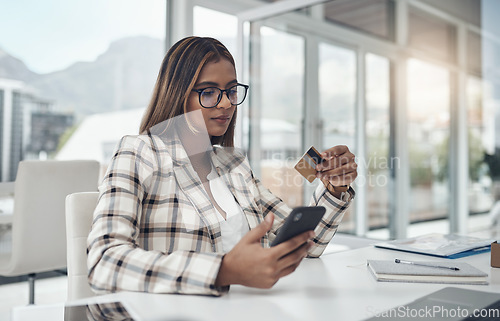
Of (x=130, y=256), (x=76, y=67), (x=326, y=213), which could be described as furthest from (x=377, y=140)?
(x=130, y=256)

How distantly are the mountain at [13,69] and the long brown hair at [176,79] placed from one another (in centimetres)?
211

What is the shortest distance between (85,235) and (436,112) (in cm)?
255

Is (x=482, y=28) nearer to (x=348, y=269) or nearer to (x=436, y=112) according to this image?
(x=436, y=112)

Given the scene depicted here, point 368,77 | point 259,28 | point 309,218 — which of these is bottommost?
point 309,218

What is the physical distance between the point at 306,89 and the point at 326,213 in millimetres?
2080

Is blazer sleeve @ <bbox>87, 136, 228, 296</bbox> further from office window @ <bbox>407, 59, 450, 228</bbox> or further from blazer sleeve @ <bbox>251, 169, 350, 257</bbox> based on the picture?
office window @ <bbox>407, 59, 450, 228</bbox>

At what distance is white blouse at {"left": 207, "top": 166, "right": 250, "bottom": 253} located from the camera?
3.23 feet

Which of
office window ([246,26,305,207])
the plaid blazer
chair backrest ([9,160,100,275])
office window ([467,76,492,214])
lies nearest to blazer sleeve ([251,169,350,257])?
the plaid blazer

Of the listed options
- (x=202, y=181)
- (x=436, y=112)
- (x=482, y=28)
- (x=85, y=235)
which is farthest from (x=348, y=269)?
(x=436, y=112)

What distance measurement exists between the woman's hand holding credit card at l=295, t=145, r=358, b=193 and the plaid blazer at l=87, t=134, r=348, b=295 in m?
0.05

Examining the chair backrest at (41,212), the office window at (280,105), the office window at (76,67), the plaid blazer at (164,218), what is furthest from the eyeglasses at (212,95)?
the office window at (76,67)

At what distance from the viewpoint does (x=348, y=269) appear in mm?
917

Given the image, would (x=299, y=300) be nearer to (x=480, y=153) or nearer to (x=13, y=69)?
(x=480, y=153)

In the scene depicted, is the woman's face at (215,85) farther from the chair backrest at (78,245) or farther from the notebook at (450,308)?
the notebook at (450,308)
